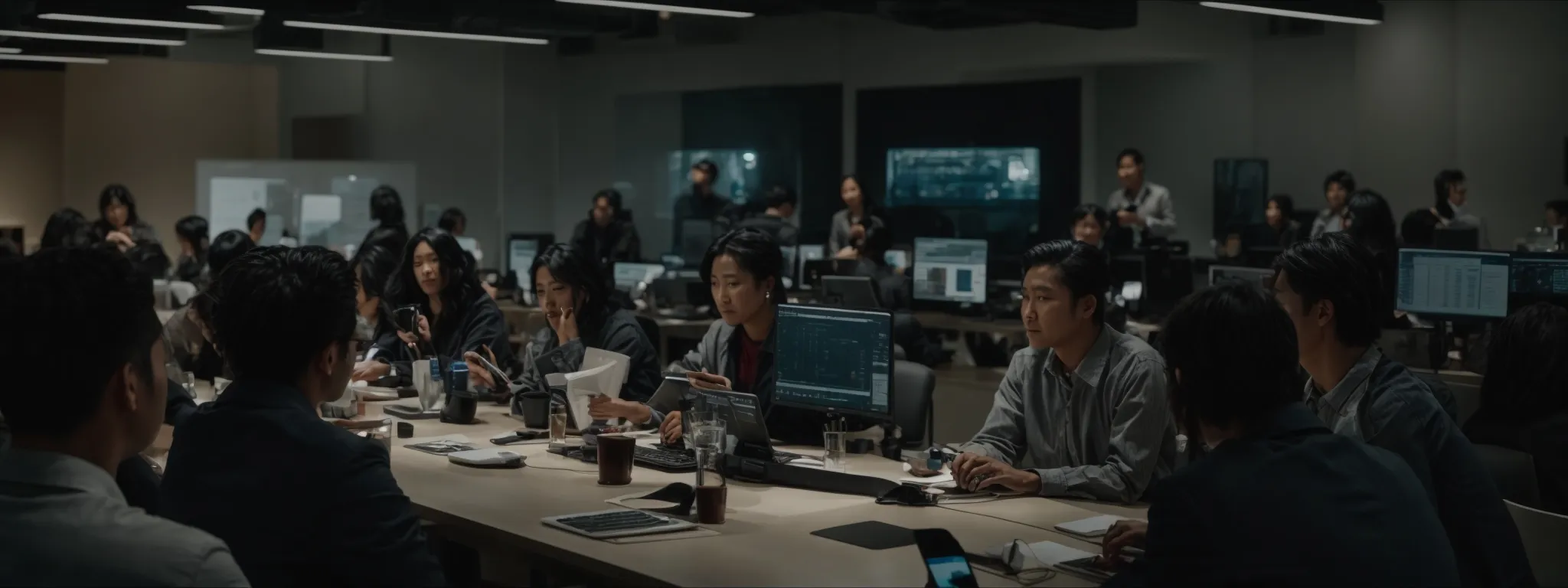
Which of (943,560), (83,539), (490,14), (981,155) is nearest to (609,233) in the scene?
(981,155)

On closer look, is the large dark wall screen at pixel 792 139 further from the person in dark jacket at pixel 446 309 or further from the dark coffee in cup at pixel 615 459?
the dark coffee in cup at pixel 615 459

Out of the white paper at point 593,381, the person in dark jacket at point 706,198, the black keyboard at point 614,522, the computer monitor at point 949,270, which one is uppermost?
the person in dark jacket at point 706,198

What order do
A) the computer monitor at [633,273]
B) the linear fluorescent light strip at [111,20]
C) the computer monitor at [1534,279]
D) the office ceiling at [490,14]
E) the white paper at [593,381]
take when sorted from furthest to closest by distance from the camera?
the computer monitor at [633,273] → the office ceiling at [490,14] → the linear fluorescent light strip at [111,20] → the computer monitor at [1534,279] → the white paper at [593,381]

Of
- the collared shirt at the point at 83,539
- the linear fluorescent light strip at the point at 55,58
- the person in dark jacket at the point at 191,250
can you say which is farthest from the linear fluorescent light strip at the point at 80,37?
the collared shirt at the point at 83,539

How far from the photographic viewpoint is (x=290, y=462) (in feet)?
8.46

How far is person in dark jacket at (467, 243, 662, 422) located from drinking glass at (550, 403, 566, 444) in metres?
0.60

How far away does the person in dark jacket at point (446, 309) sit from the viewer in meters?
5.86

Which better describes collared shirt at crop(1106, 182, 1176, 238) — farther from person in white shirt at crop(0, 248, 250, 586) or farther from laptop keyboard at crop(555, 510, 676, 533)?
person in white shirt at crop(0, 248, 250, 586)

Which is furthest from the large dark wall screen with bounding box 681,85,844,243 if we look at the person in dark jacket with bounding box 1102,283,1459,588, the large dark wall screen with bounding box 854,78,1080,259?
the person in dark jacket with bounding box 1102,283,1459,588

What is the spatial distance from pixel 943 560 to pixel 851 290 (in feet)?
18.2

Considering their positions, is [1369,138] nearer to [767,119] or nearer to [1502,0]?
[1502,0]

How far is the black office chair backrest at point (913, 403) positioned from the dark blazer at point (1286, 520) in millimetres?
2265

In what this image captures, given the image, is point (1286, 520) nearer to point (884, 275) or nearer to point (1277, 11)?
point (884, 275)

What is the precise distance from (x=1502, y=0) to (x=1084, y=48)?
9.99 ft
